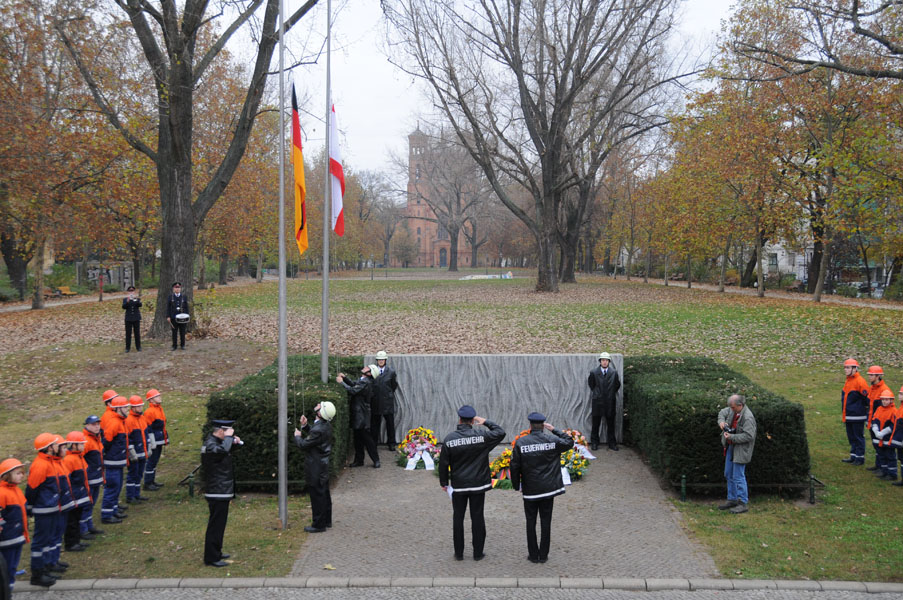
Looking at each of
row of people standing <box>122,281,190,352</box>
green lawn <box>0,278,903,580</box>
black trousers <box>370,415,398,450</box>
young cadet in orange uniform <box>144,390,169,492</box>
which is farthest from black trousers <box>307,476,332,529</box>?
row of people standing <box>122,281,190,352</box>

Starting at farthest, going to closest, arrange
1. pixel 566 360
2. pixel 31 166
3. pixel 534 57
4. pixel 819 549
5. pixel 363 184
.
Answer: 1. pixel 363 184
2. pixel 534 57
3. pixel 31 166
4. pixel 566 360
5. pixel 819 549

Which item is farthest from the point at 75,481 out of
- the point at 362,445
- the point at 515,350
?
the point at 515,350

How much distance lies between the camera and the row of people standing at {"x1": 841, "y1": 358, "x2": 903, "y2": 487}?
9.69 m

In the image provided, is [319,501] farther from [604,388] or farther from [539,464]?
[604,388]

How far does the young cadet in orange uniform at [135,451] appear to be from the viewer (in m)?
9.11

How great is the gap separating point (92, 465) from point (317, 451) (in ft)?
9.23

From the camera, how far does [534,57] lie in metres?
37.8

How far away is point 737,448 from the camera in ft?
29.0

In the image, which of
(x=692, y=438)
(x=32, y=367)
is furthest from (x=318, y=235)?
(x=692, y=438)

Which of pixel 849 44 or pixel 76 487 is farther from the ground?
pixel 849 44

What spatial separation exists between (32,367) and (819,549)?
18582mm

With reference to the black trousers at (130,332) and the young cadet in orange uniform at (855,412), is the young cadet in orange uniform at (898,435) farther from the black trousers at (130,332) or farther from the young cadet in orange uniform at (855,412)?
the black trousers at (130,332)

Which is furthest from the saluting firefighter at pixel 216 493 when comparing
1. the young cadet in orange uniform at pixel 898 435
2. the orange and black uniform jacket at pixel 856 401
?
the orange and black uniform jacket at pixel 856 401

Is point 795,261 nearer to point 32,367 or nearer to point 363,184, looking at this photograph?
point 363,184
